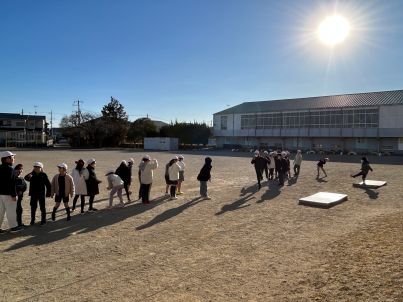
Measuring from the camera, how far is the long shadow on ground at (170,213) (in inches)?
318

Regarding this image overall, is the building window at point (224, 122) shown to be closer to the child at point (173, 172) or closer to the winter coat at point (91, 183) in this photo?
the child at point (173, 172)

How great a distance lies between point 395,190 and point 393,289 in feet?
34.6

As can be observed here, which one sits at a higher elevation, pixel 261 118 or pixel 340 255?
pixel 261 118

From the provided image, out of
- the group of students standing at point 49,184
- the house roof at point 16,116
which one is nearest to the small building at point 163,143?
the house roof at point 16,116

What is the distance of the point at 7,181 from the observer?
23.1 feet

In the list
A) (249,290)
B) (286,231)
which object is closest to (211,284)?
(249,290)

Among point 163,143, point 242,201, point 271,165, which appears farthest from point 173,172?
point 163,143

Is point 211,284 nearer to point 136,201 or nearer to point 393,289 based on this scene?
point 393,289

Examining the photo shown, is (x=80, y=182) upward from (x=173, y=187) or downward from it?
upward

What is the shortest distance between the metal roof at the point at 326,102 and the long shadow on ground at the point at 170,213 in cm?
4668

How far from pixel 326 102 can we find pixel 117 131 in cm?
3975

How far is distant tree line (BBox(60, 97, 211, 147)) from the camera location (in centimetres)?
6731

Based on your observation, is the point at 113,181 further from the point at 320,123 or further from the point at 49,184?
the point at 320,123

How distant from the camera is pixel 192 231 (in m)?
7.51
